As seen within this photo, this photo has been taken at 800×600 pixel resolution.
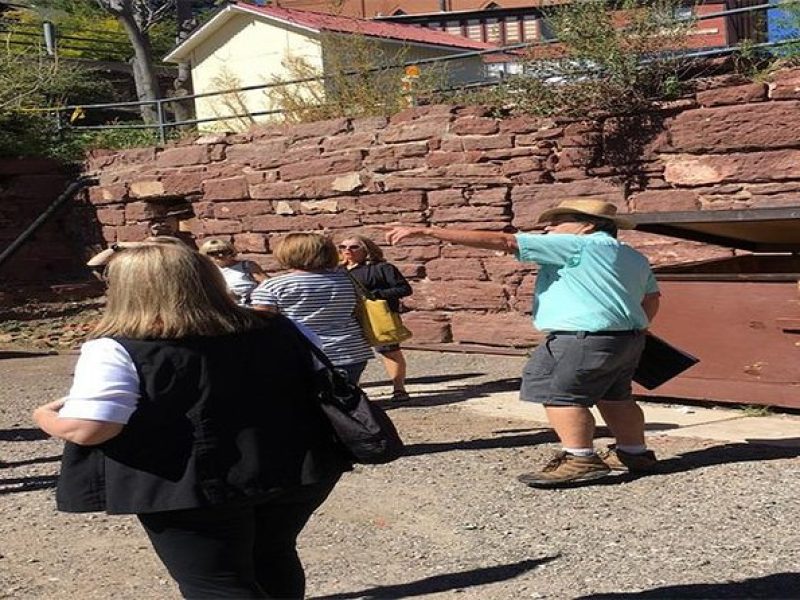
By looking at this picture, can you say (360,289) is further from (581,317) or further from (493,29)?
(493,29)

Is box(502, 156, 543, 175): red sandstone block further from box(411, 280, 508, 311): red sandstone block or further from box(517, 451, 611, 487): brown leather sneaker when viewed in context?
box(517, 451, 611, 487): brown leather sneaker

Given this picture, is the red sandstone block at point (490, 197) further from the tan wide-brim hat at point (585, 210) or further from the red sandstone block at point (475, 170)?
the tan wide-brim hat at point (585, 210)

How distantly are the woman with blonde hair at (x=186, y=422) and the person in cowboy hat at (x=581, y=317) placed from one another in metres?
2.51

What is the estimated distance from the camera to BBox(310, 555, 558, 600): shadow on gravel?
4.69 metres

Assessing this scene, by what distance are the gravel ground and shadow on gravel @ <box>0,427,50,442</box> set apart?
2.73 feet

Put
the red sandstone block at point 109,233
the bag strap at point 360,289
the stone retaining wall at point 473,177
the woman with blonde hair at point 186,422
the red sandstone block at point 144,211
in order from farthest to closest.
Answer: the red sandstone block at point 109,233, the red sandstone block at point 144,211, the stone retaining wall at point 473,177, the bag strap at point 360,289, the woman with blonde hair at point 186,422

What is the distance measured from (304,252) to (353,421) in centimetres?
332

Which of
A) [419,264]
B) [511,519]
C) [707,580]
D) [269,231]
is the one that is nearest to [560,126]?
[419,264]

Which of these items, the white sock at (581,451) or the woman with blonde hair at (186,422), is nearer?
the woman with blonde hair at (186,422)

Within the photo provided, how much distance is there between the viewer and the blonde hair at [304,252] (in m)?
6.64

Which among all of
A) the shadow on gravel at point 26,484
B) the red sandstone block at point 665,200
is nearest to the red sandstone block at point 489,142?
the red sandstone block at point 665,200

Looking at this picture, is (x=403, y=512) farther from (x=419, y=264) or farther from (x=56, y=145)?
(x=56, y=145)

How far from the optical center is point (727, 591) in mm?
4465

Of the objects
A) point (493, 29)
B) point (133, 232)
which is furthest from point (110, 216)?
point (493, 29)
